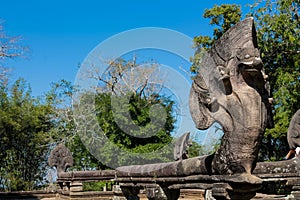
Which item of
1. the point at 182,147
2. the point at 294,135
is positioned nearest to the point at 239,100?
the point at 294,135

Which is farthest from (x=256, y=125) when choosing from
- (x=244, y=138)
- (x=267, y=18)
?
(x=267, y=18)

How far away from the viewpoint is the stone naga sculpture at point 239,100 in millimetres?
4066

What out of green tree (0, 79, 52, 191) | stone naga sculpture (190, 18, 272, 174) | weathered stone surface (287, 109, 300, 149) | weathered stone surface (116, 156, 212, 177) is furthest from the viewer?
green tree (0, 79, 52, 191)

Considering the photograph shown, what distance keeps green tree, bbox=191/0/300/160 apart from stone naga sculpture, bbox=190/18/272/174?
31.2ft

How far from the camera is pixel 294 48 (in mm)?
14109

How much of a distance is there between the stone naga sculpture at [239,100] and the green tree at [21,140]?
15010 millimetres

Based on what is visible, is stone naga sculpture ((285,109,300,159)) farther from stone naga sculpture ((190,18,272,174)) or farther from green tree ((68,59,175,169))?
green tree ((68,59,175,169))

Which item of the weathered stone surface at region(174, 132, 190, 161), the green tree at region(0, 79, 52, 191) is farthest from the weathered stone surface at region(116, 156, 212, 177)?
the green tree at region(0, 79, 52, 191)

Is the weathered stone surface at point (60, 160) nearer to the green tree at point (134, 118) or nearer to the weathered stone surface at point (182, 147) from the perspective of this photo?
the green tree at point (134, 118)

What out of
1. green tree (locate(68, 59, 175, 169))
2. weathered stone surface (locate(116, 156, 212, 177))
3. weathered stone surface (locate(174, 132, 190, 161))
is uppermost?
green tree (locate(68, 59, 175, 169))

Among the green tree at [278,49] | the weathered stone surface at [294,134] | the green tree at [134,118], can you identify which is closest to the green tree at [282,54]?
the green tree at [278,49]

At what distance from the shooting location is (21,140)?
18.9 meters

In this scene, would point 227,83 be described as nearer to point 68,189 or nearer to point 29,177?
point 68,189

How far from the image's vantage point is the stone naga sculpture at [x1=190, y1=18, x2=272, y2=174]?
407cm
